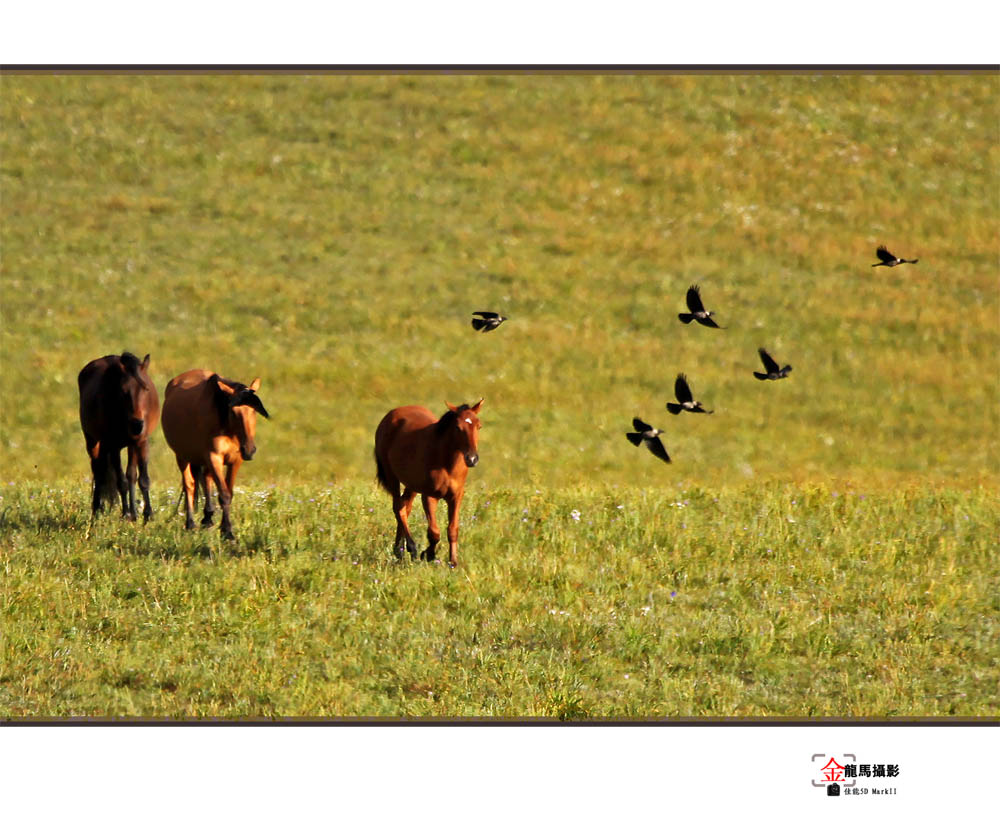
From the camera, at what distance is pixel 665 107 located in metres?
48.9

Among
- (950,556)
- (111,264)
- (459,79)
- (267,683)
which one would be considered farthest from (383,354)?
(459,79)

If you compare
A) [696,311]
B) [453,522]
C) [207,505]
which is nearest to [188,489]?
[207,505]

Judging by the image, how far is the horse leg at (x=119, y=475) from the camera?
49.9ft

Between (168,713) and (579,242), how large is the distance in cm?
3121

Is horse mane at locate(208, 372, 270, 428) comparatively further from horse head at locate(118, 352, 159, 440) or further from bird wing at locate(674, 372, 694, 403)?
bird wing at locate(674, 372, 694, 403)

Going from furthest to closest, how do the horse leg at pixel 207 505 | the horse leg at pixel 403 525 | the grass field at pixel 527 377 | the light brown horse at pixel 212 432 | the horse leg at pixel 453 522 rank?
1. the horse leg at pixel 207 505
2. the light brown horse at pixel 212 432
3. the horse leg at pixel 403 525
4. the horse leg at pixel 453 522
5. the grass field at pixel 527 377

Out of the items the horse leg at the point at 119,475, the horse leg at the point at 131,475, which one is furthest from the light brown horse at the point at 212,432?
the horse leg at the point at 119,475

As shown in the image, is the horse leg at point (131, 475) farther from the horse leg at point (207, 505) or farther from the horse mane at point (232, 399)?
the horse mane at point (232, 399)

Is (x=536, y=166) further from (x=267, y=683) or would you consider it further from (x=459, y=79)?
(x=267, y=683)

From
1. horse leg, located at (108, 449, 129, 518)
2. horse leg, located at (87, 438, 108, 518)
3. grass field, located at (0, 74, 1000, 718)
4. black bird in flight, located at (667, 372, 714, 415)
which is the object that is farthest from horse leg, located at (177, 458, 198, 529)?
black bird in flight, located at (667, 372, 714, 415)

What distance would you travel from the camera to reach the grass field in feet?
38.1

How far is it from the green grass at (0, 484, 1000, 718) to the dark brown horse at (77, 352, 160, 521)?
1.65 feet

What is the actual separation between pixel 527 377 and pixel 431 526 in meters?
17.3
